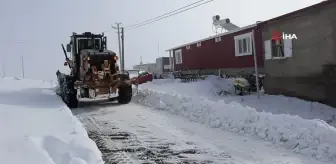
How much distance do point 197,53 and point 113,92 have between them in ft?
53.1

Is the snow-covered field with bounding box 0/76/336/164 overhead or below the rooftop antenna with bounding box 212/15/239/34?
below

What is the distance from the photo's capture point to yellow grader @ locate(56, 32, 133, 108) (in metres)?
14.4

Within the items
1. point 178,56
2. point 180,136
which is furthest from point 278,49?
point 178,56

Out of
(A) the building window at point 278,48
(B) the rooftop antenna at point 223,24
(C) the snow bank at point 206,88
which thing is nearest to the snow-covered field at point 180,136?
(A) the building window at point 278,48

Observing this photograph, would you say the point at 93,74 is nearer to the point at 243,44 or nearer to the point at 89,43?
the point at 89,43

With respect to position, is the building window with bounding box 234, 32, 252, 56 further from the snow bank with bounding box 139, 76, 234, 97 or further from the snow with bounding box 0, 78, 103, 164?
the snow with bounding box 0, 78, 103, 164

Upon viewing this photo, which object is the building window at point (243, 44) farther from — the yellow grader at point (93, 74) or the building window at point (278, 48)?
the yellow grader at point (93, 74)

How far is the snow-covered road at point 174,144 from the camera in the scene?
6.45 metres

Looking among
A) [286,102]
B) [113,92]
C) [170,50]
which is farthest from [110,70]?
[170,50]

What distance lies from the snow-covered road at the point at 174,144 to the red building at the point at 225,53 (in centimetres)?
1075

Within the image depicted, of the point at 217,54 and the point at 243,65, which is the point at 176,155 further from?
the point at 217,54

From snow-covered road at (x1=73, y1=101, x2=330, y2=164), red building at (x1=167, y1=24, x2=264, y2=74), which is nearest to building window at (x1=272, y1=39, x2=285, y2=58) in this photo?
red building at (x1=167, y1=24, x2=264, y2=74)

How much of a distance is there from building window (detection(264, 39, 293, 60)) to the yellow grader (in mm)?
6860

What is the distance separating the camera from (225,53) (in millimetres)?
24766
